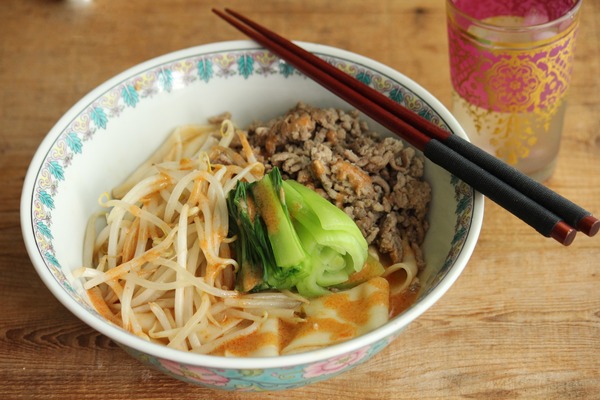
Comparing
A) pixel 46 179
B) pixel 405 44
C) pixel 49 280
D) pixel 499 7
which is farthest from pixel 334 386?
pixel 405 44

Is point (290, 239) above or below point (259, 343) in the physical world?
above

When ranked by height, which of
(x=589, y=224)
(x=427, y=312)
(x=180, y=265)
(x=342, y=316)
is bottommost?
(x=427, y=312)

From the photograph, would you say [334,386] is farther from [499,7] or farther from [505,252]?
[499,7]

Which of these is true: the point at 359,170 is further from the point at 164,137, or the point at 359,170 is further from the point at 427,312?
the point at 164,137

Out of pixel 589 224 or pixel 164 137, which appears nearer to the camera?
pixel 589 224

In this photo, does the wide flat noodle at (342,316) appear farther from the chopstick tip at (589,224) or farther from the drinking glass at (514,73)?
the drinking glass at (514,73)

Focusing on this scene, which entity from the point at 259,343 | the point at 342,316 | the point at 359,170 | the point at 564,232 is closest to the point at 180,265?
the point at 259,343
